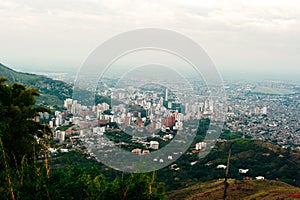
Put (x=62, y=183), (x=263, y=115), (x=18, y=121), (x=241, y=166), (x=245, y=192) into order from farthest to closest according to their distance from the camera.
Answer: (x=263, y=115)
(x=241, y=166)
(x=245, y=192)
(x=18, y=121)
(x=62, y=183)

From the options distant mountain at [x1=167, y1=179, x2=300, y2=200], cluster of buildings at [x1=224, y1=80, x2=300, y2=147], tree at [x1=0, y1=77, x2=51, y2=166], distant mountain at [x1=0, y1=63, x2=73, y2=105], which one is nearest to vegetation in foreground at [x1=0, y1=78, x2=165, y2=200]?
tree at [x1=0, y1=77, x2=51, y2=166]

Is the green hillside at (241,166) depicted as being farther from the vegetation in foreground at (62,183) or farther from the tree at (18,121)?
the vegetation in foreground at (62,183)

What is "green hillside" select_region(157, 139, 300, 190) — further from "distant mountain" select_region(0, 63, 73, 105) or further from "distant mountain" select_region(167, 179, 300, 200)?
"distant mountain" select_region(0, 63, 73, 105)

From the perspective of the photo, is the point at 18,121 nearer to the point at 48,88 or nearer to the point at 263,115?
the point at 263,115

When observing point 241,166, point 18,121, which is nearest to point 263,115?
point 241,166

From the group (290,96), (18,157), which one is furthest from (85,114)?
(290,96)

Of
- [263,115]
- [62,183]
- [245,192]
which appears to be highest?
[62,183]
